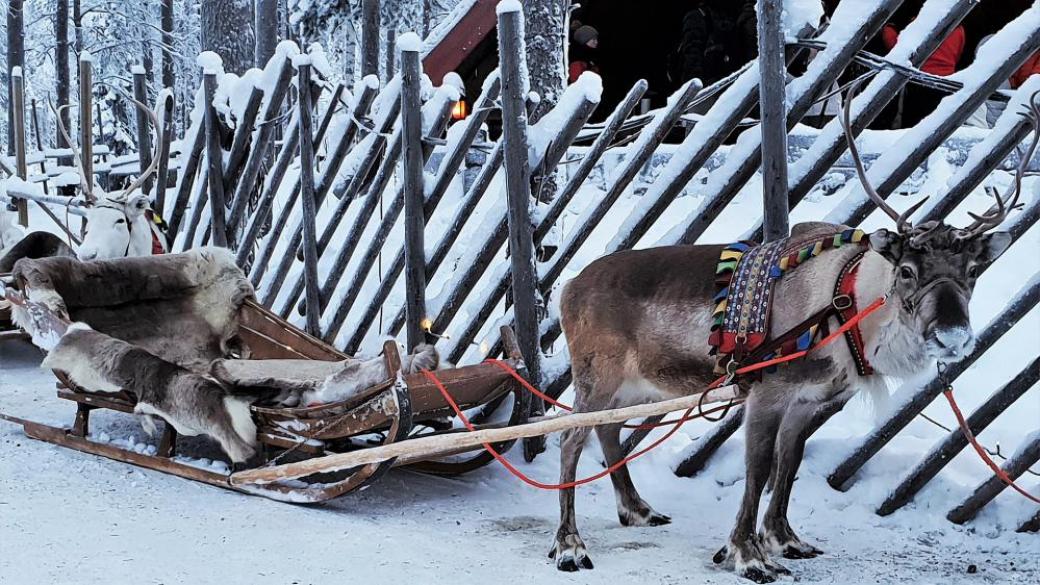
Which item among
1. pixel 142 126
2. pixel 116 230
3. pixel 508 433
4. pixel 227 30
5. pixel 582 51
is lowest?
pixel 508 433

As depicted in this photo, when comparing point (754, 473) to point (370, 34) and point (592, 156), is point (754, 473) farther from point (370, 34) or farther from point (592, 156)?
point (370, 34)

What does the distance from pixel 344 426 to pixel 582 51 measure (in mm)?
7526

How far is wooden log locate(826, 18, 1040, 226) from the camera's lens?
3939mm

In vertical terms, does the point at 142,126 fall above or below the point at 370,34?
below

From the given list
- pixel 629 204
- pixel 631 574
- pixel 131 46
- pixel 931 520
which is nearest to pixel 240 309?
pixel 631 574

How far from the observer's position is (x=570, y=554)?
3.83 meters

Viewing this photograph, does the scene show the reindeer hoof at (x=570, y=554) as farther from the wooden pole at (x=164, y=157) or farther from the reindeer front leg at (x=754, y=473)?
the wooden pole at (x=164, y=157)

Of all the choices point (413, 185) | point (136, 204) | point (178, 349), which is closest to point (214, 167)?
point (136, 204)

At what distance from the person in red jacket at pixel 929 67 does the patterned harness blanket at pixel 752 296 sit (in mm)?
3393

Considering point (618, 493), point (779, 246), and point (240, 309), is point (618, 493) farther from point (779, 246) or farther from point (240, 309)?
point (240, 309)

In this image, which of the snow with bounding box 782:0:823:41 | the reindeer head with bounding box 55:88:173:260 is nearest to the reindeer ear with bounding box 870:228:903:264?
the snow with bounding box 782:0:823:41

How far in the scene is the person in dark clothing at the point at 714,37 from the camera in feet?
32.2

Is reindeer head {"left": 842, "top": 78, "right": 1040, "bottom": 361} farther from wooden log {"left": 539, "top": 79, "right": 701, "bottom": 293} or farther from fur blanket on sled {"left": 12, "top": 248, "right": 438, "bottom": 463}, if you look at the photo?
fur blanket on sled {"left": 12, "top": 248, "right": 438, "bottom": 463}

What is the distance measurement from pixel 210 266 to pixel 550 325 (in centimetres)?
201
